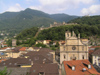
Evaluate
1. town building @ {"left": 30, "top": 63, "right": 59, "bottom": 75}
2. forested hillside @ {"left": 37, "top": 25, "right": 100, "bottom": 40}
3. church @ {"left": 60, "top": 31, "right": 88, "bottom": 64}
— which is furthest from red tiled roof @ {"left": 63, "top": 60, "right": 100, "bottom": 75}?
forested hillside @ {"left": 37, "top": 25, "right": 100, "bottom": 40}

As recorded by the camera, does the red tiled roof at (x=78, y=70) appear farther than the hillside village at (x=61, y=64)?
No

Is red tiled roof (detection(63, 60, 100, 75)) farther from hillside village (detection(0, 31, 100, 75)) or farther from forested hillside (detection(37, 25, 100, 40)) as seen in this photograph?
forested hillside (detection(37, 25, 100, 40))

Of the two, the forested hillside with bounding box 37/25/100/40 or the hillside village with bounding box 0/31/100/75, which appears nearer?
the hillside village with bounding box 0/31/100/75

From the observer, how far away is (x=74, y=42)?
142 ft

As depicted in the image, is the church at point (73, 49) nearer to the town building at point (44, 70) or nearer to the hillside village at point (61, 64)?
the hillside village at point (61, 64)

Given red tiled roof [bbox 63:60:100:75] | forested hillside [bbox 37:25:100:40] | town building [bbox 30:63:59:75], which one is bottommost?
town building [bbox 30:63:59:75]

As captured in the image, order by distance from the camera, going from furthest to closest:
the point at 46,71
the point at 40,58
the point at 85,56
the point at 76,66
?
1. the point at 85,56
2. the point at 40,58
3. the point at 46,71
4. the point at 76,66

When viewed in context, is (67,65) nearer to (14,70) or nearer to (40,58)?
(14,70)

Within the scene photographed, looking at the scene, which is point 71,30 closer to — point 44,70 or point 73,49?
point 73,49

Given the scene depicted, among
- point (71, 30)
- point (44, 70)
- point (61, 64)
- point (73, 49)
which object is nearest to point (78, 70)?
point (44, 70)

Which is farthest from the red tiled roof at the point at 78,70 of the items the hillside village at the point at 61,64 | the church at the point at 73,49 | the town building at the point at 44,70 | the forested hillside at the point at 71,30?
the forested hillside at the point at 71,30

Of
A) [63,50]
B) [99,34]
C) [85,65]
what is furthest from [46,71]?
[99,34]

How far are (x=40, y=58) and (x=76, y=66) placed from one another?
14.0 meters

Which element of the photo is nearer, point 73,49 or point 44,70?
point 44,70
